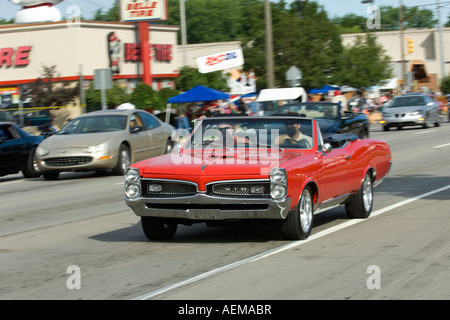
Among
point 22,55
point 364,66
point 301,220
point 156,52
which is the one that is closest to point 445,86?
point 364,66

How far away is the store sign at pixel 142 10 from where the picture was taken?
48.6m

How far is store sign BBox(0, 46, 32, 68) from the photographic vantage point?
46.6 meters

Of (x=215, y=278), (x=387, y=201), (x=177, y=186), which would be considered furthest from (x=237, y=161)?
(x=387, y=201)

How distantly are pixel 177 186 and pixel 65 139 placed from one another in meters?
10.3

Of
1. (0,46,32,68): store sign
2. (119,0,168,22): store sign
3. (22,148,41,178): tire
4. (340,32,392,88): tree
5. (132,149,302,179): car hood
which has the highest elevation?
(119,0,168,22): store sign

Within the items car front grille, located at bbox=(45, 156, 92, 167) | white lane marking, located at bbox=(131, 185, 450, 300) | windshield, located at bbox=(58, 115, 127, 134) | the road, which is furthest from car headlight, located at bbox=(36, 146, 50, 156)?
white lane marking, located at bbox=(131, 185, 450, 300)

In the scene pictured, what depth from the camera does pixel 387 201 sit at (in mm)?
12234

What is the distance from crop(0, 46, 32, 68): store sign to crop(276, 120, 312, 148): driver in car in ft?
130

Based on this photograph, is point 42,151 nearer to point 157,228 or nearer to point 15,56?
point 157,228

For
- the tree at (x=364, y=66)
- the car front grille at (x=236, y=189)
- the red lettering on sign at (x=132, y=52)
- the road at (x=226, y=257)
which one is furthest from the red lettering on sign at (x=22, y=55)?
the car front grille at (x=236, y=189)

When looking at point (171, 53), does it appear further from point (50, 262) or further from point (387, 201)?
point (50, 262)

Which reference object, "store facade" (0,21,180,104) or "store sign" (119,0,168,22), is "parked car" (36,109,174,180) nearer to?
"store facade" (0,21,180,104)

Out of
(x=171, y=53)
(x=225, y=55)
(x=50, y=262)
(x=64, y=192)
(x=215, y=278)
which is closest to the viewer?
(x=215, y=278)

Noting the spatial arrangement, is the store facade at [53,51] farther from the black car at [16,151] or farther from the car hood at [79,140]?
the car hood at [79,140]
